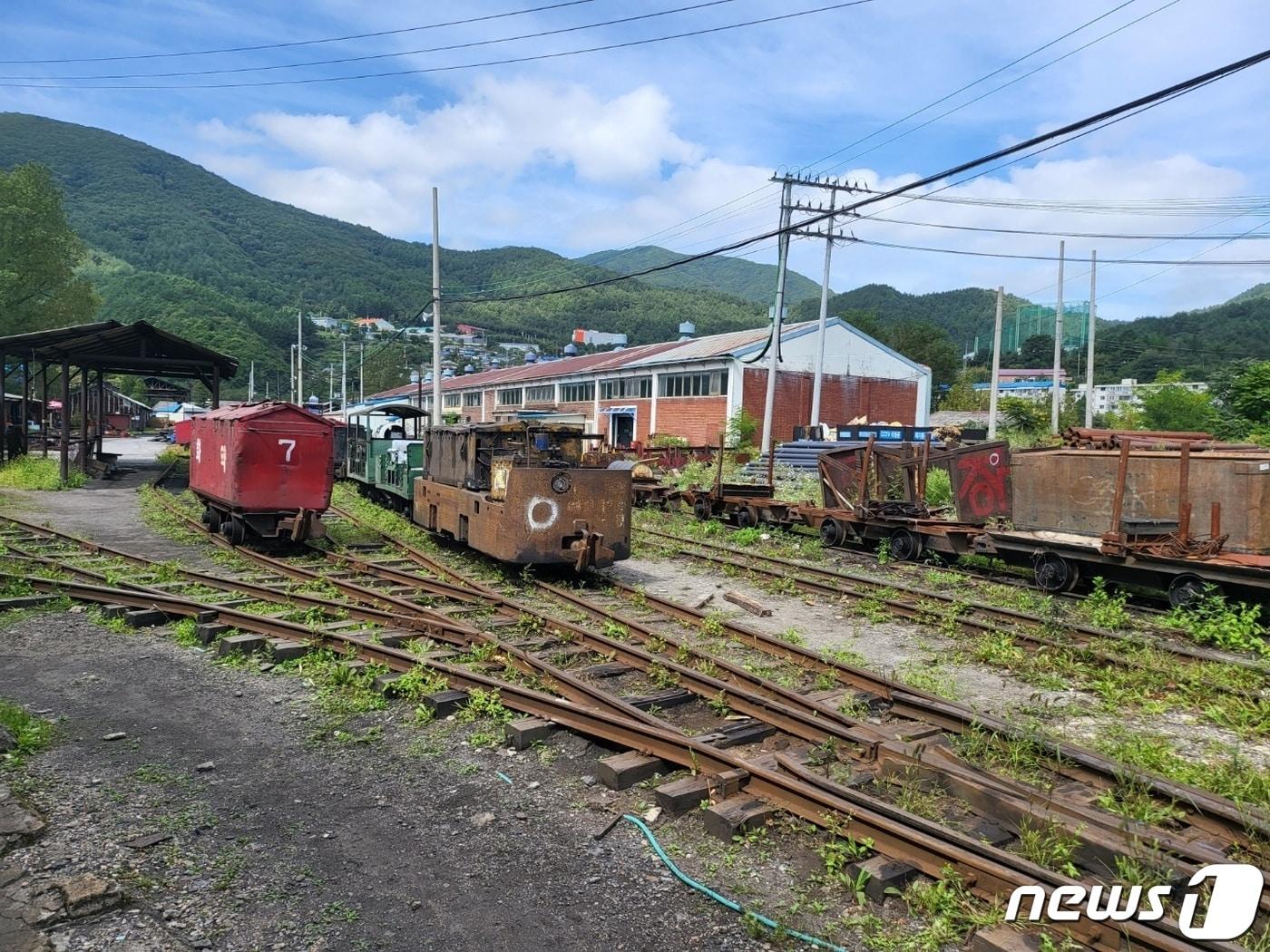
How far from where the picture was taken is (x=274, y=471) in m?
13.1

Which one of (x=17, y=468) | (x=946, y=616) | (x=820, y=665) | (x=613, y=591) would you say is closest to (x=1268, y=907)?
(x=820, y=665)

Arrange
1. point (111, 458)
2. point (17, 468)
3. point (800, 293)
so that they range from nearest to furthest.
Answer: point (17, 468) < point (111, 458) < point (800, 293)

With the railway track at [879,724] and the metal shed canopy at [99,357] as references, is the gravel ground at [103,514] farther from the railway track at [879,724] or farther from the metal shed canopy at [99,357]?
the railway track at [879,724]

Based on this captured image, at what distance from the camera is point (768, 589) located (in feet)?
36.3

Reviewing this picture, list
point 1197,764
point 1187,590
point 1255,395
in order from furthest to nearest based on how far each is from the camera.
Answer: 1. point 1255,395
2. point 1187,590
3. point 1197,764

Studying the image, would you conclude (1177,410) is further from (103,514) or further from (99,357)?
(99,357)

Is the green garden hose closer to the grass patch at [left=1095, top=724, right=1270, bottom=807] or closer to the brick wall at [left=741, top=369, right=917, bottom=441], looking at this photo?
the grass patch at [left=1095, top=724, right=1270, bottom=807]

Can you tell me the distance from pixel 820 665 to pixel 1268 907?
150 inches

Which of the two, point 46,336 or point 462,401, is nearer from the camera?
point 46,336

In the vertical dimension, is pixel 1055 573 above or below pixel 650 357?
below

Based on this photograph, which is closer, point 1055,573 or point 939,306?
point 1055,573

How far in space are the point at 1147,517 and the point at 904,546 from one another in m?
3.94

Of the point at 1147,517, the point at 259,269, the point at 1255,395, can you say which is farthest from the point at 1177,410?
the point at 259,269

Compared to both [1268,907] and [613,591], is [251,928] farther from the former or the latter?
[613,591]
